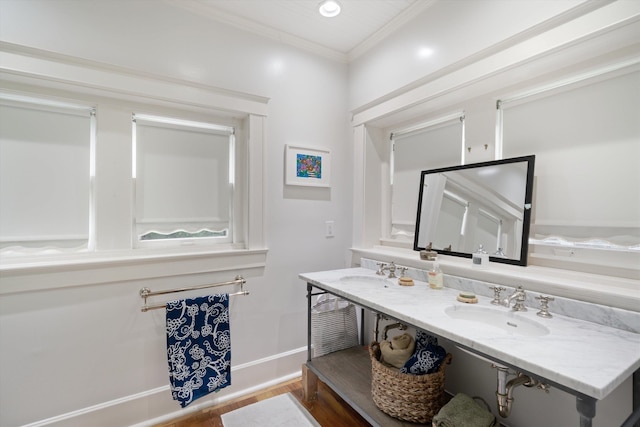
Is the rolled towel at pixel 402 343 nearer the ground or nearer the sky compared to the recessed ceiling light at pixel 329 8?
nearer the ground

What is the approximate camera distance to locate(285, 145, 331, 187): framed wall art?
87.4 inches

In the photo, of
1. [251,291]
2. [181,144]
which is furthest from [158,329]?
[181,144]

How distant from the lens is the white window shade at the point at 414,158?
1.91 metres

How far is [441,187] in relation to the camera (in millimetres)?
1906

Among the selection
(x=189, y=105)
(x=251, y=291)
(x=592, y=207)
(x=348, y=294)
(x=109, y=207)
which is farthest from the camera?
(x=251, y=291)

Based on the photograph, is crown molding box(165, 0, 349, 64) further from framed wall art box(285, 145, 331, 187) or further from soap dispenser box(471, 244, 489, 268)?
soap dispenser box(471, 244, 489, 268)

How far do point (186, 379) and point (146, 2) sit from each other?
86.4 inches

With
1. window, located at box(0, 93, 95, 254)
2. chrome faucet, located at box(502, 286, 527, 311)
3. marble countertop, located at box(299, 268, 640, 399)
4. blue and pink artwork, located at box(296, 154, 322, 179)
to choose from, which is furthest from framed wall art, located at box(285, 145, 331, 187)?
chrome faucet, located at box(502, 286, 527, 311)

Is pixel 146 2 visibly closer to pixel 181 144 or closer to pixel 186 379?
pixel 181 144

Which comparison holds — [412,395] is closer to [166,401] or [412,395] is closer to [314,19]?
[166,401]

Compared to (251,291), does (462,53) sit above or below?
above

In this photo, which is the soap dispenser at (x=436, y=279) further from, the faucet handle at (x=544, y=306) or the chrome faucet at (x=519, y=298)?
the faucet handle at (x=544, y=306)

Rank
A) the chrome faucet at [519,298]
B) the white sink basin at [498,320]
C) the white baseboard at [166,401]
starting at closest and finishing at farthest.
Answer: the white sink basin at [498,320], the chrome faucet at [519,298], the white baseboard at [166,401]

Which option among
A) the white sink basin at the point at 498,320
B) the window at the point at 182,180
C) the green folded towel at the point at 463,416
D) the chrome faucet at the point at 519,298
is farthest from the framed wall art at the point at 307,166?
the green folded towel at the point at 463,416
